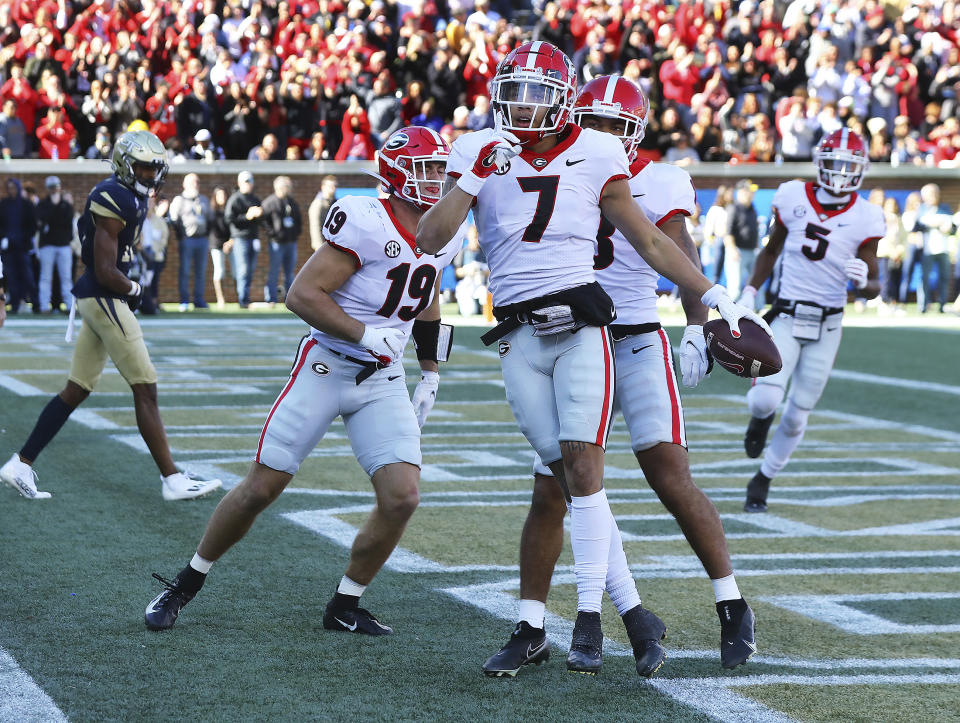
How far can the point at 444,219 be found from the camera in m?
4.39

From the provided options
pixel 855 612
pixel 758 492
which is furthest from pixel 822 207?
pixel 855 612

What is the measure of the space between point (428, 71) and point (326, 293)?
17.7 meters

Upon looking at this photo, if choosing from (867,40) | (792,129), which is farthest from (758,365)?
(867,40)

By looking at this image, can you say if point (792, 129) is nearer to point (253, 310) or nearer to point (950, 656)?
point (253, 310)

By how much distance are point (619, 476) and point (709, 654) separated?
3936mm

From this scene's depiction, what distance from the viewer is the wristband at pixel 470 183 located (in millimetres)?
4344

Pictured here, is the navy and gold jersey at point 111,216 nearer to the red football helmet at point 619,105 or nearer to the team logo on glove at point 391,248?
the team logo on glove at point 391,248

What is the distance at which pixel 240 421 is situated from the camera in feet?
34.6

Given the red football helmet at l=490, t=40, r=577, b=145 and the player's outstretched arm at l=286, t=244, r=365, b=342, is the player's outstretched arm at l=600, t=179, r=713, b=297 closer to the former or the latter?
the red football helmet at l=490, t=40, r=577, b=145

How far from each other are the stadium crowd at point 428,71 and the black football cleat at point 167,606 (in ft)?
52.0

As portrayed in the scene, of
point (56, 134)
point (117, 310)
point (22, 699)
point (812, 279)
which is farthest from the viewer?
point (56, 134)

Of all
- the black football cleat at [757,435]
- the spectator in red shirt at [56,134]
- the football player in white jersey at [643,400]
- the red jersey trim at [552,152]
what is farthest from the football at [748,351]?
the spectator in red shirt at [56,134]

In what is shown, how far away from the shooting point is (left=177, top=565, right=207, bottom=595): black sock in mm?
4988

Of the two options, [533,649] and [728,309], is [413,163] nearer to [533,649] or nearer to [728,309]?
[728,309]
